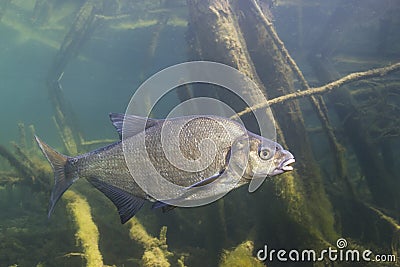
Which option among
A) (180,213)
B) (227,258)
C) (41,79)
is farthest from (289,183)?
(41,79)

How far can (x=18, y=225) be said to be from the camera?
6457 mm

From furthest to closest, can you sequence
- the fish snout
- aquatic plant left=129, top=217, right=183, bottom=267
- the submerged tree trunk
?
the submerged tree trunk < aquatic plant left=129, top=217, right=183, bottom=267 < the fish snout

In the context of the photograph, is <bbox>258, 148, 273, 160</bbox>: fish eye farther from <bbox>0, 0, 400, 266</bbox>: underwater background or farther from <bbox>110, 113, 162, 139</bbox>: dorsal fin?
<bbox>0, 0, 400, 266</bbox>: underwater background

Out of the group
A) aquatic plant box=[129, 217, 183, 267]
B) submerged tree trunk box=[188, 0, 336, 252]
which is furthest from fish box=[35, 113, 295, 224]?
submerged tree trunk box=[188, 0, 336, 252]

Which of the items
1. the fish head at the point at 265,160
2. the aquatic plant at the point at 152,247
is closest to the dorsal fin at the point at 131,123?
the fish head at the point at 265,160

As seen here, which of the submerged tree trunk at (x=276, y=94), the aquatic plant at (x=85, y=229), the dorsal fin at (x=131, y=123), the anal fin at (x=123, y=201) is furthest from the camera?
the submerged tree trunk at (x=276, y=94)

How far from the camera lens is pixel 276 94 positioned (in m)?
5.76

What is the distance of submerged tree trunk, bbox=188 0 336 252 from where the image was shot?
4.41m

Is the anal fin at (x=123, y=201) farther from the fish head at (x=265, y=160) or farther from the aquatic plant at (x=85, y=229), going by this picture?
the aquatic plant at (x=85, y=229)

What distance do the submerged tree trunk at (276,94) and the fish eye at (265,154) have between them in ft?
7.39

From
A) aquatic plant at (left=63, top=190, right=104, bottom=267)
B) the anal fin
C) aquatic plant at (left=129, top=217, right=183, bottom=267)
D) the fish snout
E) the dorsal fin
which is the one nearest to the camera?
the fish snout

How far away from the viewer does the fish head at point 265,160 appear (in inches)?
91.1

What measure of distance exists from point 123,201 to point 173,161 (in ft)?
1.77

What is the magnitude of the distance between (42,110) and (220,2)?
69.8 metres
